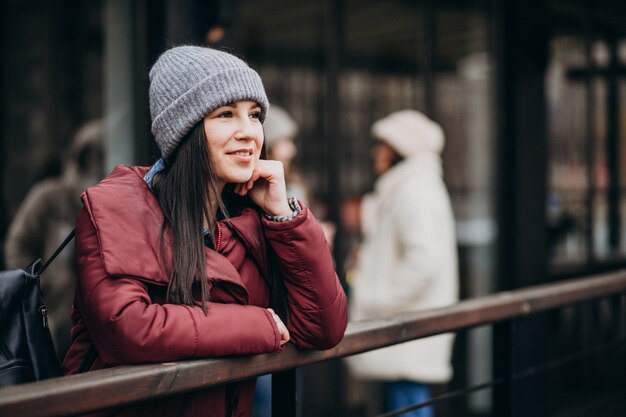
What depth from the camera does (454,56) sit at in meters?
5.50

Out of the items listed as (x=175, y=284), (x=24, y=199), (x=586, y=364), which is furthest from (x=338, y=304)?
(x=586, y=364)

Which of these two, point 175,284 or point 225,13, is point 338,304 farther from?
point 225,13

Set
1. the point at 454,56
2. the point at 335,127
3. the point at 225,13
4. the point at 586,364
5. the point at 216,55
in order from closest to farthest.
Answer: the point at 216,55, the point at 225,13, the point at 335,127, the point at 454,56, the point at 586,364

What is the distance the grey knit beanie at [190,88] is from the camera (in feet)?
5.95

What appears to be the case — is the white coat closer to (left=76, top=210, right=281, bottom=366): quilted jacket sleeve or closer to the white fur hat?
the white fur hat

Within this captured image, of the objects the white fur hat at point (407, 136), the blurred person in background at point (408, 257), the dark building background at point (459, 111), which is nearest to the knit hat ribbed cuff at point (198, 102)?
the dark building background at point (459, 111)

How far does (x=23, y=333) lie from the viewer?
1.70m

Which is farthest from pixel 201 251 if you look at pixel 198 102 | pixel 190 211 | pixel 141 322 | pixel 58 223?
pixel 58 223

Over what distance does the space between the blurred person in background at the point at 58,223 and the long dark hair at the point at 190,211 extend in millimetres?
2306

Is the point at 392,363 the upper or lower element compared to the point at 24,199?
lower

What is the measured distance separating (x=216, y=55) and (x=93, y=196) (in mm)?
471

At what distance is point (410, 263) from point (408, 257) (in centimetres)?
3

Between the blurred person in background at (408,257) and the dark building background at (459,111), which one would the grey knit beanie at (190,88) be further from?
the blurred person in background at (408,257)

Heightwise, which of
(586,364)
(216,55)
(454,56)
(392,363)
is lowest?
(586,364)
